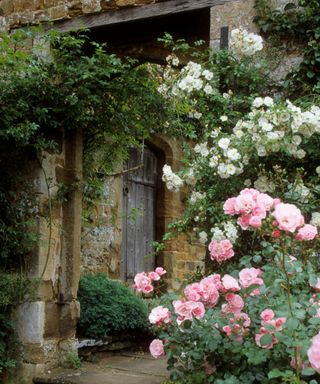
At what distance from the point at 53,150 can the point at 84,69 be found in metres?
0.73

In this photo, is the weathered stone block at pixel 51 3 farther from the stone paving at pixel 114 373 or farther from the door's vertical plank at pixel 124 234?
the door's vertical plank at pixel 124 234

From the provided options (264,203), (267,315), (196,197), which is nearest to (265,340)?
(267,315)

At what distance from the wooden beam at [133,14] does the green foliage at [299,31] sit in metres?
0.36

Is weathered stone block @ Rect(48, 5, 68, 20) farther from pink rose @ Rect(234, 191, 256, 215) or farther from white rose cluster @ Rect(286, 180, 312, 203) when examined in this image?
pink rose @ Rect(234, 191, 256, 215)

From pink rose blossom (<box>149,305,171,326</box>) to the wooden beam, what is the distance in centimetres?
246

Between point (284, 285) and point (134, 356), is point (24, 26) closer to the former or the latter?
point (134, 356)

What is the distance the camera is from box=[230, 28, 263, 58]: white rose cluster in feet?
13.4

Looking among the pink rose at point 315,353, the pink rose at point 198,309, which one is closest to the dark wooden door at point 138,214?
the pink rose at point 198,309

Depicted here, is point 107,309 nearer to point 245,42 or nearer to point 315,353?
point 245,42

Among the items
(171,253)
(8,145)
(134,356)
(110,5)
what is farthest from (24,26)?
(171,253)

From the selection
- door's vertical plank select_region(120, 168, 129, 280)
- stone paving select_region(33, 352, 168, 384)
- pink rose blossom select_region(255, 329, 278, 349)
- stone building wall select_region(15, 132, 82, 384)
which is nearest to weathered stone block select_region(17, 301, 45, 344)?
stone building wall select_region(15, 132, 82, 384)

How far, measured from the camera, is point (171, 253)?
28.7 ft

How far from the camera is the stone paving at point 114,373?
15.3ft

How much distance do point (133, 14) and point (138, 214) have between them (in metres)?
3.75
